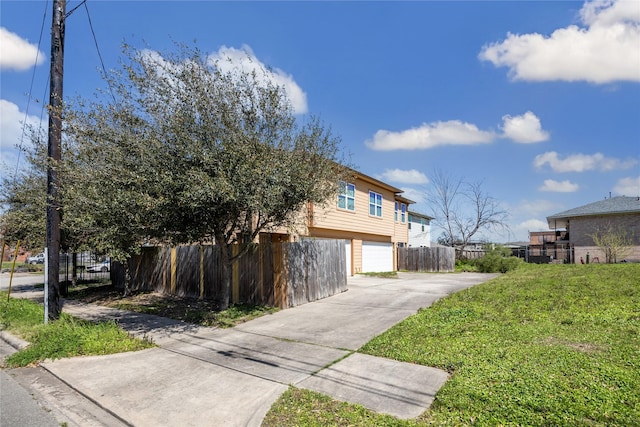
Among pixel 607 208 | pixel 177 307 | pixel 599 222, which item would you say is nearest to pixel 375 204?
pixel 177 307

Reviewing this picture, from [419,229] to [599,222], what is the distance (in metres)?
15.2

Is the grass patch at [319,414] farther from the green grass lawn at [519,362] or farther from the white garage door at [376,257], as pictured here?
the white garage door at [376,257]

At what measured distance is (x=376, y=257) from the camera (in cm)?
2302

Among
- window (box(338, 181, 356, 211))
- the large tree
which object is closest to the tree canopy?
the large tree

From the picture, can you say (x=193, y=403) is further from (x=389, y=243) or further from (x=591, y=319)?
(x=389, y=243)

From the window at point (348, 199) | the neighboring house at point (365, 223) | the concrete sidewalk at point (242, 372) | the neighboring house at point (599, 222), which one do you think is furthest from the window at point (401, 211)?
the concrete sidewalk at point (242, 372)

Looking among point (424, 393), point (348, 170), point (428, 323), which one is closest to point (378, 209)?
point (348, 170)

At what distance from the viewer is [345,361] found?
19.4ft

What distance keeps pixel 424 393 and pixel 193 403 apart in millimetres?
2829

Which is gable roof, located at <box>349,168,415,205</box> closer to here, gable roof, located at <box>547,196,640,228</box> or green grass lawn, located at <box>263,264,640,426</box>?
green grass lawn, located at <box>263,264,640,426</box>

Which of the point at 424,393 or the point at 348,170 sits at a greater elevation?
the point at 348,170

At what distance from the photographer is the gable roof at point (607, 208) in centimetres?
3054

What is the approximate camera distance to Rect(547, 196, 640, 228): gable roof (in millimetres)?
30544

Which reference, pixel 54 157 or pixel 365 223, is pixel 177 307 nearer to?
pixel 54 157
